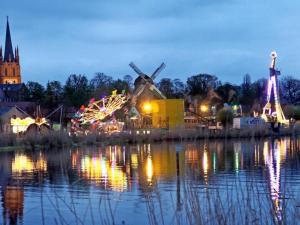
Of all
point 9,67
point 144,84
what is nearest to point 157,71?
point 144,84

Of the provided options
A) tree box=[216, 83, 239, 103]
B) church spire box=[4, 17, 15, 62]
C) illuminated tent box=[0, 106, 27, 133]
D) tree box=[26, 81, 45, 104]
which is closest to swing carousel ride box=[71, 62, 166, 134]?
illuminated tent box=[0, 106, 27, 133]

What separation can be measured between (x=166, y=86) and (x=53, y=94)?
2664 centimetres

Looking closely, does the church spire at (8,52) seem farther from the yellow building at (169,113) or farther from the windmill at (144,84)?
the yellow building at (169,113)

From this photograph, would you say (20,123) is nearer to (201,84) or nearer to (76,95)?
(76,95)

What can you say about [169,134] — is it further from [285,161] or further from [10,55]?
[10,55]

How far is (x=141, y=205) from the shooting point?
1797 cm

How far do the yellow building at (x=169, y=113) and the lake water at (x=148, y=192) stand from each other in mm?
40427

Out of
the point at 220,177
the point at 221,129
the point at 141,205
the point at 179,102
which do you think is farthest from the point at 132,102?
Answer: the point at 141,205

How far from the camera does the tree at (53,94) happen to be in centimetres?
9619

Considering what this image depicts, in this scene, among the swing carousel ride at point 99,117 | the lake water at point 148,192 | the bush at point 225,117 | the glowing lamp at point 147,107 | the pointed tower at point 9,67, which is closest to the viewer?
the lake water at point 148,192

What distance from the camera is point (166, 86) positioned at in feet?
Answer: 392

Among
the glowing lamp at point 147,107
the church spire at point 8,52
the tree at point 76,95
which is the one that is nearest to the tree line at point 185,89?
the tree at point 76,95

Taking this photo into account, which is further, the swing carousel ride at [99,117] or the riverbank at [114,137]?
the swing carousel ride at [99,117]

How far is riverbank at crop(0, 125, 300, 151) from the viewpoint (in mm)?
54062
